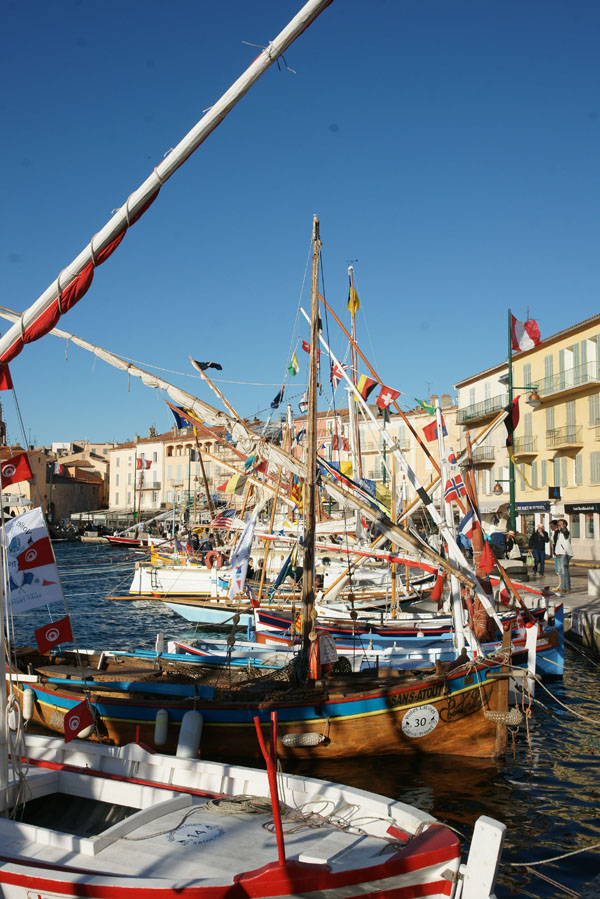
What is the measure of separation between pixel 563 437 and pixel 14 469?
4140 cm

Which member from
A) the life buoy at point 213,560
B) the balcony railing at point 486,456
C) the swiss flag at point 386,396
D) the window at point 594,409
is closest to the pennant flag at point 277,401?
the life buoy at point 213,560

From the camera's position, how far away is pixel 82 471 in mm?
119625

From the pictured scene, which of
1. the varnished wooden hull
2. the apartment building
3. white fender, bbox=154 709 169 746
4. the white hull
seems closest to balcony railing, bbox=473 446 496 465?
the apartment building

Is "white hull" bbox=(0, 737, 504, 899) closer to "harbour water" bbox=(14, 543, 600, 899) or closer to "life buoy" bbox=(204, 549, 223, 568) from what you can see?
"harbour water" bbox=(14, 543, 600, 899)

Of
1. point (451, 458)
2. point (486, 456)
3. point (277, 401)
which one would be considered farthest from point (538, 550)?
point (486, 456)

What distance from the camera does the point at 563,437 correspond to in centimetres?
4500

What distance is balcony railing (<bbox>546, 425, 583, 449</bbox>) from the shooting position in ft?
144

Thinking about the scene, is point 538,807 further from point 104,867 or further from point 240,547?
point 240,547

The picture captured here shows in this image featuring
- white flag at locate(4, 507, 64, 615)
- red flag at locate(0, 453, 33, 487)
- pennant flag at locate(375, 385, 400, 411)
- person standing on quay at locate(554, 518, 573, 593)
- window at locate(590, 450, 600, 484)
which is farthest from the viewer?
A: window at locate(590, 450, 600, 484)

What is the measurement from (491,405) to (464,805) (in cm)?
4763

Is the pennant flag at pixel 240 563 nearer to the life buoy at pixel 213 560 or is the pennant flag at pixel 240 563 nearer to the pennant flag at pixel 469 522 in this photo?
the pennant flag at pixel 469 522

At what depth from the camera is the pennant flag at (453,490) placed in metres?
15.6

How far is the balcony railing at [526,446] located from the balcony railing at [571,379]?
11.9ft

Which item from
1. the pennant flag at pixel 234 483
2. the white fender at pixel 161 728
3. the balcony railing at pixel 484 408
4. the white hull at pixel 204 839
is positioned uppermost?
the balcony railing at pixel 484 408
